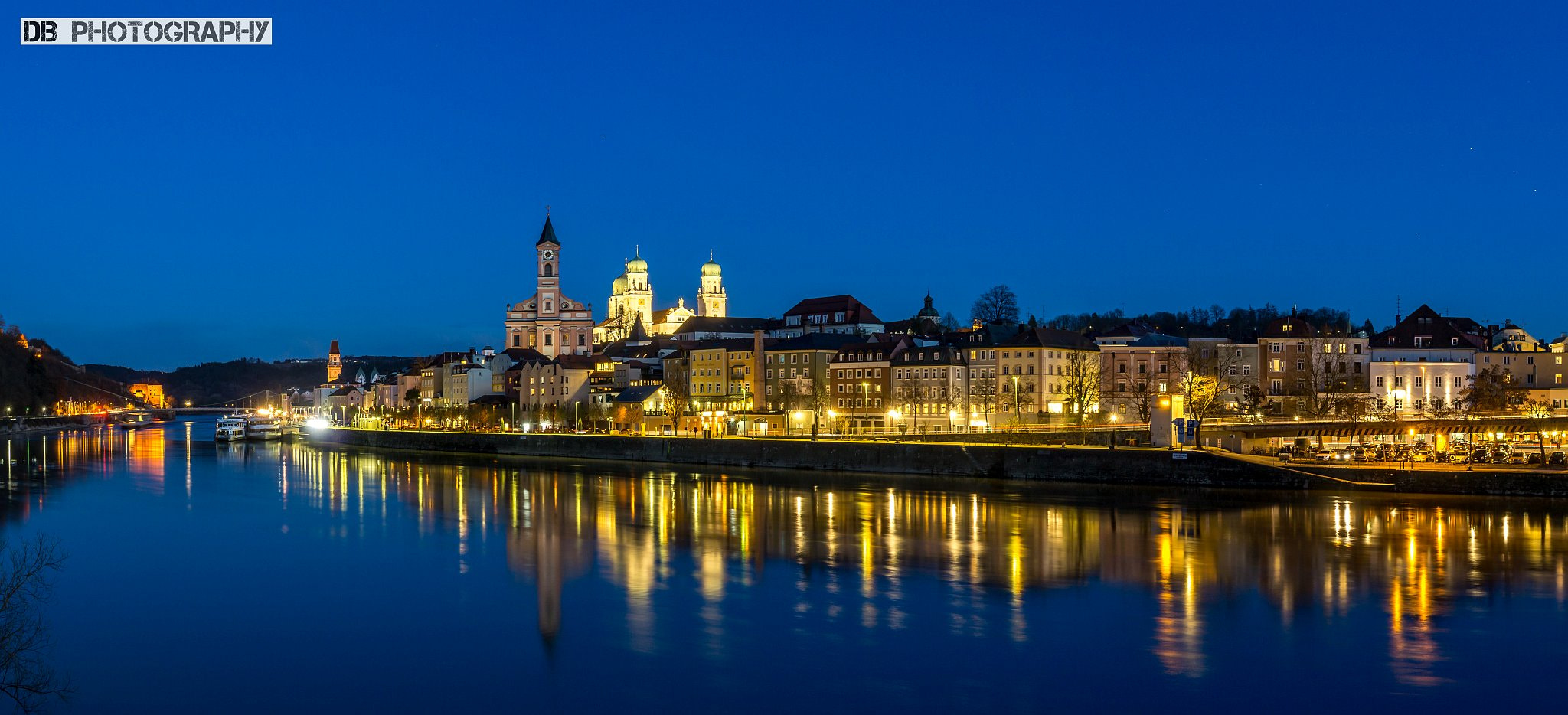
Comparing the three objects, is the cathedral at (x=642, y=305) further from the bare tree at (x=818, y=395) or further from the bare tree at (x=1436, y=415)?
the bare tree at (x=1436, y=415)

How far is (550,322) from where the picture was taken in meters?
110

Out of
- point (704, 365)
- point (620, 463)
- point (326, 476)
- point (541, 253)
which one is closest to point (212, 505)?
point (326, 476)

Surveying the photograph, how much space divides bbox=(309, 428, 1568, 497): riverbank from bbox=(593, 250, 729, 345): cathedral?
6399cm

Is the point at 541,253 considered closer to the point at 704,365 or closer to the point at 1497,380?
the point at 704,365

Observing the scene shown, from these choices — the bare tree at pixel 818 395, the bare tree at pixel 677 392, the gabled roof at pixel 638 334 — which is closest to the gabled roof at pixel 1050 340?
the bare tree at pixel 818 395

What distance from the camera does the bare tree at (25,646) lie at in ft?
45.3

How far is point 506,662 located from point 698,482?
26.2m

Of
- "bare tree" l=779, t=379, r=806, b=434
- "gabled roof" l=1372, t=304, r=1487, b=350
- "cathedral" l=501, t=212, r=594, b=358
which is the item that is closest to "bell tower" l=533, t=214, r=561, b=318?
"cathedral" l=501, t=212, r=594, b=358

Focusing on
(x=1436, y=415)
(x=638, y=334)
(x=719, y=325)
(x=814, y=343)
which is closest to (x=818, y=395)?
(x=814, y=343)

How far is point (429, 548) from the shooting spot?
1078 inches

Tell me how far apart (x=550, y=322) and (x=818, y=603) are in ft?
303

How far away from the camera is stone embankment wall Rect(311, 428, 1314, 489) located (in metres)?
38.0

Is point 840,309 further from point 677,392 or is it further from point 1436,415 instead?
point 1436,415

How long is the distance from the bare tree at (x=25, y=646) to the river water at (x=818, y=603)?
27cm
